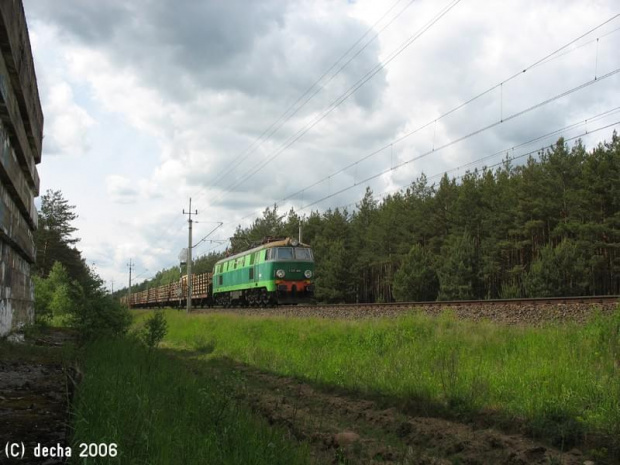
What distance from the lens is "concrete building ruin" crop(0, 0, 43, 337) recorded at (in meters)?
6.82

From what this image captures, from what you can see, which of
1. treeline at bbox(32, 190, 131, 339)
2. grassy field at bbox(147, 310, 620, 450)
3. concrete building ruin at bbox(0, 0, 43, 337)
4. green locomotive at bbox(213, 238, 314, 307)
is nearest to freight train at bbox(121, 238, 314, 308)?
green locomotive at bbox(213, 238, 314, 307)

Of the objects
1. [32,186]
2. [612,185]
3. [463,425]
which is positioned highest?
[612,185]

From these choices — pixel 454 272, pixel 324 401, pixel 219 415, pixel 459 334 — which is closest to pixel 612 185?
pixel 454 272

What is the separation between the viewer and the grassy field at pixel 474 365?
7471mm

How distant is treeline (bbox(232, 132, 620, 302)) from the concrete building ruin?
1305 inches

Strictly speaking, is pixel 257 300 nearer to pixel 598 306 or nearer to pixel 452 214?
pixel 598 306

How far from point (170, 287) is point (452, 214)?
2764cm

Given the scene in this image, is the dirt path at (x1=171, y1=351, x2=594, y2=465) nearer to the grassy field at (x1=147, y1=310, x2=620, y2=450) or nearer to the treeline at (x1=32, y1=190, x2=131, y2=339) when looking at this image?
the grassy field at (x1=147, y1=310, x2=620, y2=450)

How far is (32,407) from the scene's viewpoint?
364cm

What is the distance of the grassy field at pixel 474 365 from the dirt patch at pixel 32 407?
559 cm

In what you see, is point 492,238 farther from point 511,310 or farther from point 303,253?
point 511,310

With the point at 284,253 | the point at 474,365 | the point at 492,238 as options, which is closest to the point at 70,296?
the point at 474,365

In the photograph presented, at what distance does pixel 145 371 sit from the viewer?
1036 cm

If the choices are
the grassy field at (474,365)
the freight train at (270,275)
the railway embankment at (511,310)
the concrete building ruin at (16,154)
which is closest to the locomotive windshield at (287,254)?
the freight train at (270,275)
